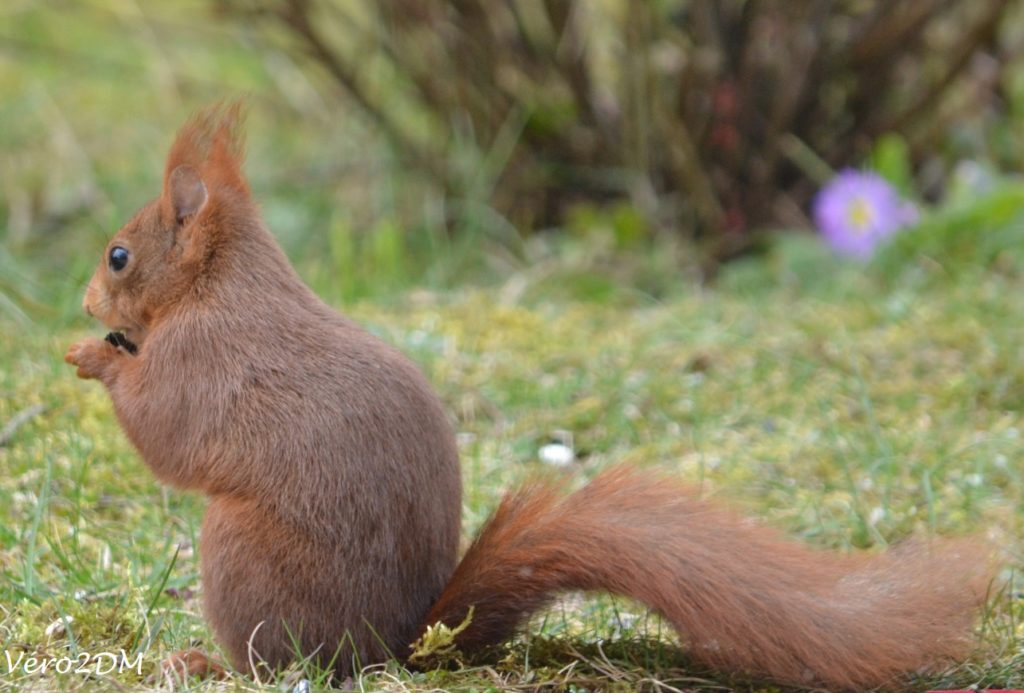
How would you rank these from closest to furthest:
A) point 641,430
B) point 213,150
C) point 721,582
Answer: point 721,582 < point 213,150 < point 641,430

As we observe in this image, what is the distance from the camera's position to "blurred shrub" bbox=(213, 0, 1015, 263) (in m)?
4.54

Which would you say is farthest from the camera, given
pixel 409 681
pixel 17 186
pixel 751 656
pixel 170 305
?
pixel 17 186

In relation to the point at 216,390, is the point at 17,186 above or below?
above

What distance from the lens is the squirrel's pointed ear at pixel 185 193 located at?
212cm

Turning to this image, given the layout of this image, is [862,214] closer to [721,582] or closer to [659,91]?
[659,91]

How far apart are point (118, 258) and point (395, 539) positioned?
0.64m

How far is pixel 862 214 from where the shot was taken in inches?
175

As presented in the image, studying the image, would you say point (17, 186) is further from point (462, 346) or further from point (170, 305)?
point (170, 305)

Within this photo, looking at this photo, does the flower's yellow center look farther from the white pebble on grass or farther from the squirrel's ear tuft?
the squirrel's ear tuft

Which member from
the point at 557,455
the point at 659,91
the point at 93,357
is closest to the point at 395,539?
the point at 93,357

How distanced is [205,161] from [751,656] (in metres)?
1.07

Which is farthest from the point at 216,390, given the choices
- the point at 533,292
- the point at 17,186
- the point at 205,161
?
the point at 17,186

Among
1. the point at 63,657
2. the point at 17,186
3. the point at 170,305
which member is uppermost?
the point at 17,186

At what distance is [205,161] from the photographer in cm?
213
